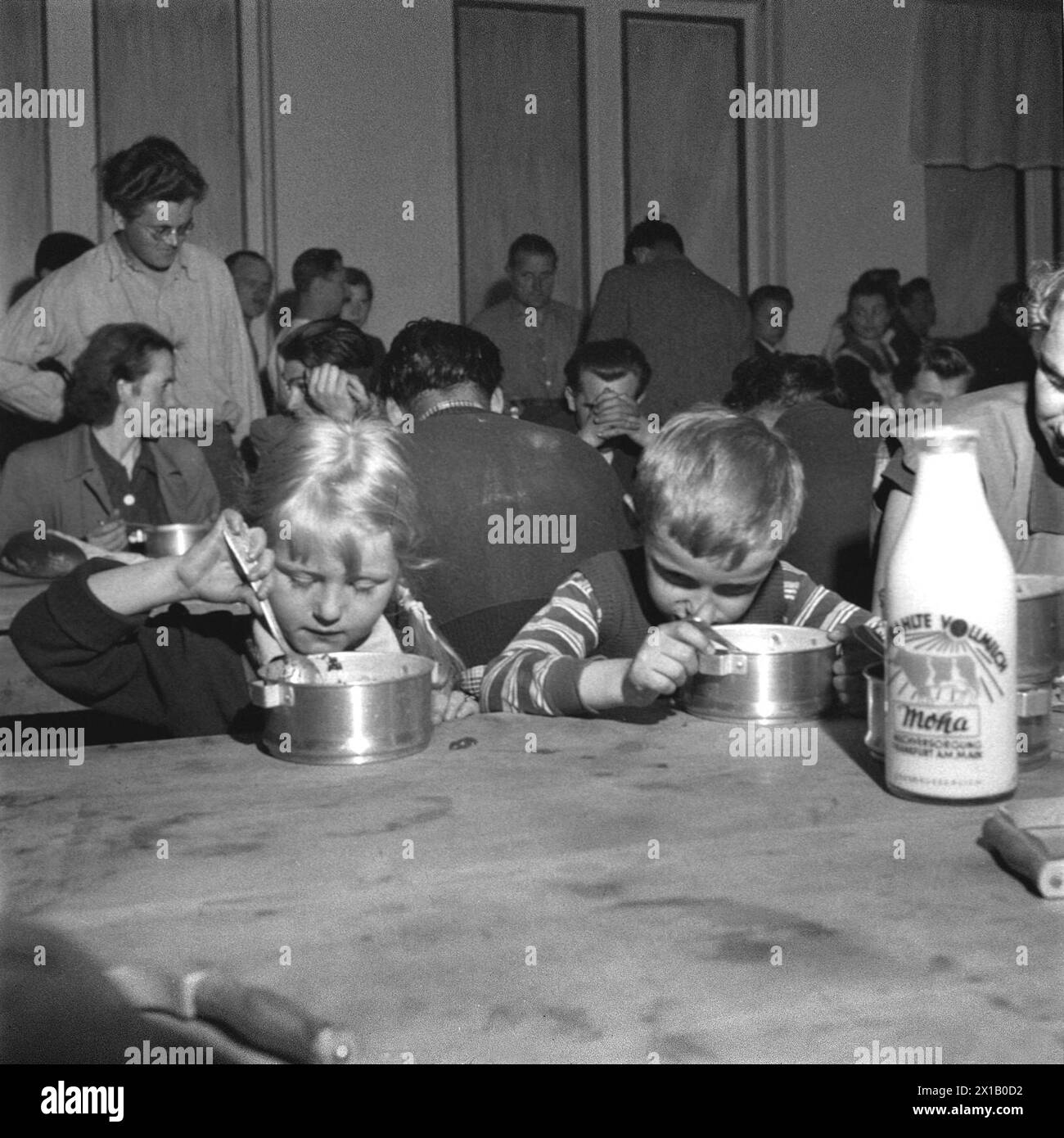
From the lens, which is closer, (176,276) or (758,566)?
(758,566)

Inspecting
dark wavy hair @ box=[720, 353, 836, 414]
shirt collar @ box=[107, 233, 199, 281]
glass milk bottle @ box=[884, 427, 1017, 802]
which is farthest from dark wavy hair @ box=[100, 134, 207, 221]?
glass milk bottle @ box=[884, 427, 1017, 802]

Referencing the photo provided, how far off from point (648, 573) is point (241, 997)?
119 cm

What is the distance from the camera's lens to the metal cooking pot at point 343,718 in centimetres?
137

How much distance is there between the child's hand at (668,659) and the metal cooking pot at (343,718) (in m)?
0.23

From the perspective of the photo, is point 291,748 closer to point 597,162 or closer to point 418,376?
point 418,376

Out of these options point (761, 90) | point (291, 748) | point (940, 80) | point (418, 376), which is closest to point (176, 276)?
point (418, 376)

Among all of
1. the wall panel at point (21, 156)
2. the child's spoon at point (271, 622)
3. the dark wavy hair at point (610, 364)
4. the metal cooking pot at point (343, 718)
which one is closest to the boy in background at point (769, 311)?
the dark wavy hair at point (610, 364)

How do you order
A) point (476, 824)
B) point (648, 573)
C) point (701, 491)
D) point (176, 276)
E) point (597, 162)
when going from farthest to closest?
point (597, 162) → point (176, 276) → point (648, 573) → point (701, 491) → point (476, 824)

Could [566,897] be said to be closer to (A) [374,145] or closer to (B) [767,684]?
(B) [767,684]

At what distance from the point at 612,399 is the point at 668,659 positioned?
2975 millimetres

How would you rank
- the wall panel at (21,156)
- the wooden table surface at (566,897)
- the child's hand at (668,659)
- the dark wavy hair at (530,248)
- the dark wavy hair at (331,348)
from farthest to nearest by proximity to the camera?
the wall panel at (21,156), the dark wavy hair at (530,248), the dark wavy hair at (331,348), the child's hand at (668,659), the wooden table surface at (566,897)

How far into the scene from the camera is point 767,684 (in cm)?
151

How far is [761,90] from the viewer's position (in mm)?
8180

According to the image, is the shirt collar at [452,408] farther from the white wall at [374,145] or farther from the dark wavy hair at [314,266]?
the white wall at [374,145]
